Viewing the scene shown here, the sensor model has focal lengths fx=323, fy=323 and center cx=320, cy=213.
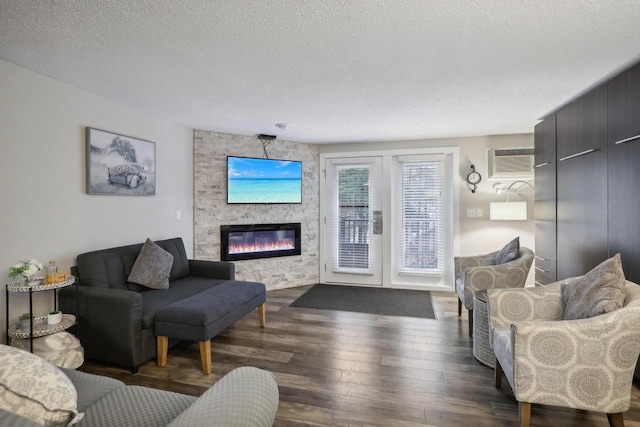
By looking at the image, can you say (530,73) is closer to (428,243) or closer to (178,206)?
(428,243)

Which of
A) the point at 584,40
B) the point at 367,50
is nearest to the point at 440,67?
the point at 367,50

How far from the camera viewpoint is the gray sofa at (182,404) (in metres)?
1.02

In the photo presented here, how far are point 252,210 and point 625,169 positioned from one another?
13.2 ft

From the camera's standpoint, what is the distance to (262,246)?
488cm

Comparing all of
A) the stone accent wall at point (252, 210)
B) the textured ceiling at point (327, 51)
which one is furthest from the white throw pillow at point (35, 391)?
the stone accent wall at point (252, 210)

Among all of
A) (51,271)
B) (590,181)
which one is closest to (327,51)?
(590,181)

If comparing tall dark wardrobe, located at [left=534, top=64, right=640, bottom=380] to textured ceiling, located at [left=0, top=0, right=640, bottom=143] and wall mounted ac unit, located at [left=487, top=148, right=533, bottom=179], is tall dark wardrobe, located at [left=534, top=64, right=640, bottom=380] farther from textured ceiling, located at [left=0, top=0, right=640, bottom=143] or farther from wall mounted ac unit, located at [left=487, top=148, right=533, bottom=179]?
wall mounted ac unit, located at [left=487, top=148, right=533, bottom=179]

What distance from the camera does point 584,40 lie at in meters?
1.99

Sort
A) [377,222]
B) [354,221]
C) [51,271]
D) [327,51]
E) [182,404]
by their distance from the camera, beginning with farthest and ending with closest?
1. [354,221]
2. [377,222]
3. [51,271]
4. [327,51]
5. [182,404]

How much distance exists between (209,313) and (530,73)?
3.09 meters

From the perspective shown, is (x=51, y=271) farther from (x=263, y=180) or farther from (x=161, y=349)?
(x=263, y=180)

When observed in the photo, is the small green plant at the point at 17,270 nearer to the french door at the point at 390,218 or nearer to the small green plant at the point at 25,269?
the small green plant at the point at 25,269

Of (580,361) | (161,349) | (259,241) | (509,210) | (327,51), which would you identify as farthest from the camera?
(259,241)

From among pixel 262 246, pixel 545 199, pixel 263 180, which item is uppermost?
pixel 263 180
